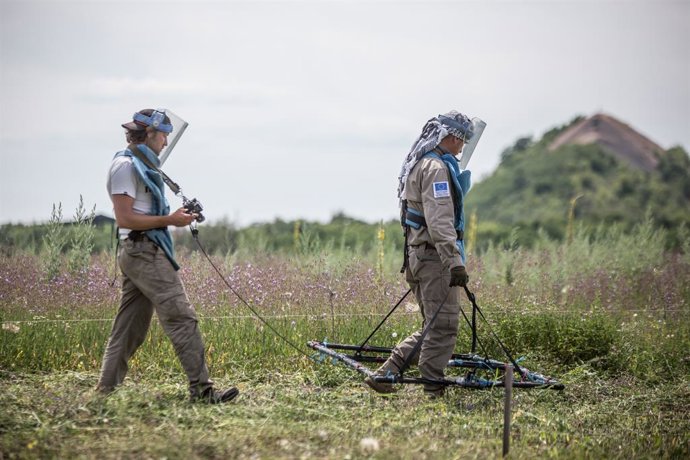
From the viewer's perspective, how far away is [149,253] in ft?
21.7

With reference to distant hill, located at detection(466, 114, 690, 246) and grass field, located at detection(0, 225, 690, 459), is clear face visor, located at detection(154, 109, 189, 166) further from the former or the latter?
distant hill, located at detection(466, 114, 690, 246)

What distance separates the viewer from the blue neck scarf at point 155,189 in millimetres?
6605

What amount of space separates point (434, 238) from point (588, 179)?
29.8 m

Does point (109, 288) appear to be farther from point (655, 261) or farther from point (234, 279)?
point (655, 261)

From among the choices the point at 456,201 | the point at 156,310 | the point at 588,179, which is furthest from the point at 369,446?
the point at 588,179

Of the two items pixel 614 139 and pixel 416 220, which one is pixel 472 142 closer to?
pixel 416 220

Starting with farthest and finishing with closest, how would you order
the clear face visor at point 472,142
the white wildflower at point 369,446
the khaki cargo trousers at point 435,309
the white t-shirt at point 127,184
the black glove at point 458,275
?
the clear face visor at point 472,142, the khaki cargo trousers at point 435,309, the black glove at point 458,275, the white t-shirt at point 127,184, the white wildflower at point 369,446

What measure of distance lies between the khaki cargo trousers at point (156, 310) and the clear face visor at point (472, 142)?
8.59 feet

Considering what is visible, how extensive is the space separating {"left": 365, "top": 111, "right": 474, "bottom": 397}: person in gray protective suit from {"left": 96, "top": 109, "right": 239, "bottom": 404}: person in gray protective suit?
1.52 metres

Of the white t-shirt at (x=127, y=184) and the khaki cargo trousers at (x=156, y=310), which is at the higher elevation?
the white t-shirt at (x=127, y=184)

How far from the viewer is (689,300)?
12000 mm

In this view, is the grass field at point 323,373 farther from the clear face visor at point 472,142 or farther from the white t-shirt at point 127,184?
the clear face visor at point 472,142

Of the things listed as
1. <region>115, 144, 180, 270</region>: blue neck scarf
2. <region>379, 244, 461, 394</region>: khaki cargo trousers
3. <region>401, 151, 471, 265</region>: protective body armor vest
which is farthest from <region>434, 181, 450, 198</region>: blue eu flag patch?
<region>115, 144, 180, 270</region>: blue neck scarf

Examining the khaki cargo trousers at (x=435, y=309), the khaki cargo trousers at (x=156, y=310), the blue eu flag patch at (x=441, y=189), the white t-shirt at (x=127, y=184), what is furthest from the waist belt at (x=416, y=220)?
the white t-shirt at (x=127, y=184)
